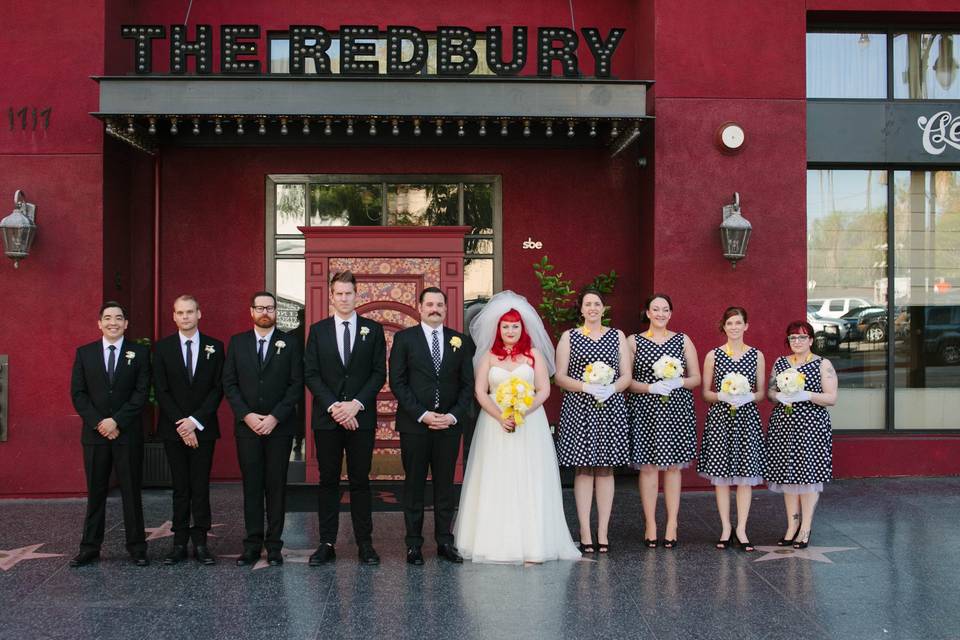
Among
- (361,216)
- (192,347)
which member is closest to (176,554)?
(192,347)

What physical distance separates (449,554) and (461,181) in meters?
4.78

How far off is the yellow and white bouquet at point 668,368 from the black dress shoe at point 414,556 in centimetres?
228

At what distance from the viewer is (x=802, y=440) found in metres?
7.10

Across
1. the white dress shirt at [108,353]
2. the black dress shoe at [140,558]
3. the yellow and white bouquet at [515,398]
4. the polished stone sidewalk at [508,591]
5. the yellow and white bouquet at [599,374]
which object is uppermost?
the white dress shirt at [108,353]

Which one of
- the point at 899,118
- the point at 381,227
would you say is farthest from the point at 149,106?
the point at 899,118

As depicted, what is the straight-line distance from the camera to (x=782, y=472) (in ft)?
23.4

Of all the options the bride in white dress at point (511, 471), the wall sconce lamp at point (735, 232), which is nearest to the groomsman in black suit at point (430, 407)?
the bride in white dress at point (511, 471)

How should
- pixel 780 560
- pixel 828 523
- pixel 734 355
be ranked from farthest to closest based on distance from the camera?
pixel 828 523 → pixel 734 355 → pixel 780 560

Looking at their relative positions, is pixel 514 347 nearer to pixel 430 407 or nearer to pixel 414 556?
pixel 430 407

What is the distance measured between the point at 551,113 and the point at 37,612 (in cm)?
595

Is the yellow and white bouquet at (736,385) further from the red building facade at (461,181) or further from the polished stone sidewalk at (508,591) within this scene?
the red building facade at (461,181)

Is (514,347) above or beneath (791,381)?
above

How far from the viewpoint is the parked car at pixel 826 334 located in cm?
1021

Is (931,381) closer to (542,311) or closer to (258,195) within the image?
(542,311)
